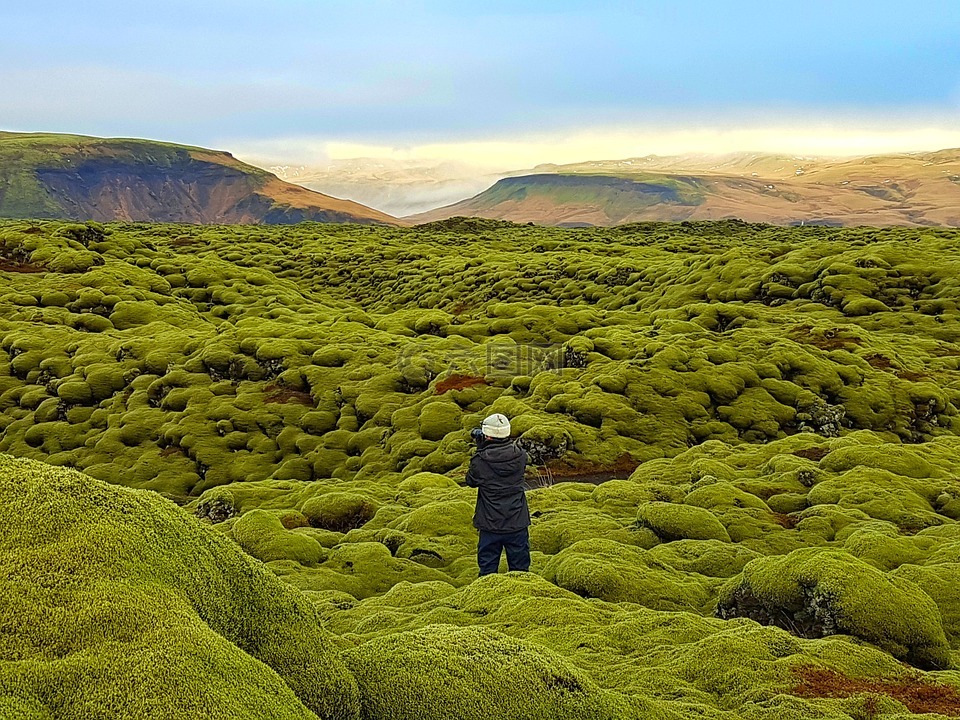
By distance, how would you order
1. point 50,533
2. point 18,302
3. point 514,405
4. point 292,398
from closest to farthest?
point 50,533 < point 514,405 < point 292,398 < point 18,302

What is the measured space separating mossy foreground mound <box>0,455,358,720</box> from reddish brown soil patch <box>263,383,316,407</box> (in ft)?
98.6

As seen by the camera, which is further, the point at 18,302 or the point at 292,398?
the point at 18,302

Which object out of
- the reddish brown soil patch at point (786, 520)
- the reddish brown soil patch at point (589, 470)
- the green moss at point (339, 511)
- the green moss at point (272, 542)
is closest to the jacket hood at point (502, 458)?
the green moss at point (272, 542)

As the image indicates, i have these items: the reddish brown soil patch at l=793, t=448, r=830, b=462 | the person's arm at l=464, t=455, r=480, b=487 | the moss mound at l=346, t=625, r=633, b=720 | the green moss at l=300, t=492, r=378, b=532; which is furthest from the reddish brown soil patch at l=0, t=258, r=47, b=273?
the moss mound at l=346, t=625, r=633, b=720

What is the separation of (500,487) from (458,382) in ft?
67.8

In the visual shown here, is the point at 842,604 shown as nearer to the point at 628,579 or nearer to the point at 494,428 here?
the point at 628,579

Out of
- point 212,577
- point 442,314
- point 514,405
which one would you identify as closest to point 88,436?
point 514,405

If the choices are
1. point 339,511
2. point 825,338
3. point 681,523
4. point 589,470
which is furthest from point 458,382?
point 825,338

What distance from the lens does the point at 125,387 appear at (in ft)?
127

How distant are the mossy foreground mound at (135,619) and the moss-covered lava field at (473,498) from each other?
0.8 inches

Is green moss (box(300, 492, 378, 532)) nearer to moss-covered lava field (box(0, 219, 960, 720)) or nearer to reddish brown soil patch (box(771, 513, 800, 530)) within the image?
moss-covered lava field (box(0, 219, 960, 720))

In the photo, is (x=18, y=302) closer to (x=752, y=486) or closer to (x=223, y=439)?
(x=223, y=439)

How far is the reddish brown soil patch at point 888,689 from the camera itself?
314 inches

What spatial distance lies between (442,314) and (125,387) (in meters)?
22.6
